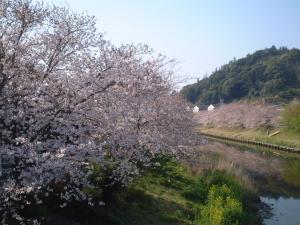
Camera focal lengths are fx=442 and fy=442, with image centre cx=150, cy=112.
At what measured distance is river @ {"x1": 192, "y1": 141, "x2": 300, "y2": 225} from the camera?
20.2 meters

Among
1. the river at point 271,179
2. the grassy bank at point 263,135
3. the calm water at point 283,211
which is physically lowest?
the calm water at point 283,211

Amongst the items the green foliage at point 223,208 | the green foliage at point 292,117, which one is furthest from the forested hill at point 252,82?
the green foliage at point 223,208

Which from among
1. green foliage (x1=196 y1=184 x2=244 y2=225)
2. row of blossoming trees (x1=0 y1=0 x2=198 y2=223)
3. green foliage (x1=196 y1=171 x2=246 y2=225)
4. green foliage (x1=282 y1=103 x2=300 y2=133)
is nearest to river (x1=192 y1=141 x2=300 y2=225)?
green foliage (x1=196 y1=171 x2=246 y2=225)

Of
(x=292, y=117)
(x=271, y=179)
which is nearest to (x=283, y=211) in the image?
(x=271, y=179)

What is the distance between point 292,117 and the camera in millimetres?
57625

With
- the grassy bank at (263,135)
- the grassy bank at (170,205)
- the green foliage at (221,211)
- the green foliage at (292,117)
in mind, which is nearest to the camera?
the grassy bank at (170,205)

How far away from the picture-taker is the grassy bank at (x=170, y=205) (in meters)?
12.8

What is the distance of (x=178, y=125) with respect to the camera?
20922 millimetres

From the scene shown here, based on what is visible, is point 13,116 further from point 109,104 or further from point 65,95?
point 109,104

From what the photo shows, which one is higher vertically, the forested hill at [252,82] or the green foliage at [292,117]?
the forested hill at [252,82]

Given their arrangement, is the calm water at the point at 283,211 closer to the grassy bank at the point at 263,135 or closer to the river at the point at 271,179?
the river at the point at 271,179

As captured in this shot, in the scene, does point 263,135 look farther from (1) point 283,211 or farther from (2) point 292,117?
(1) point 283,211

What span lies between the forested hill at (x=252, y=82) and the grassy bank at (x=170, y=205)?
68325 millimetres

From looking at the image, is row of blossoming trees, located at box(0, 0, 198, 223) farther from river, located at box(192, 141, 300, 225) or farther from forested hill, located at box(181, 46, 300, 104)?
forested hill, located at box(181, 46, 300, 104)
